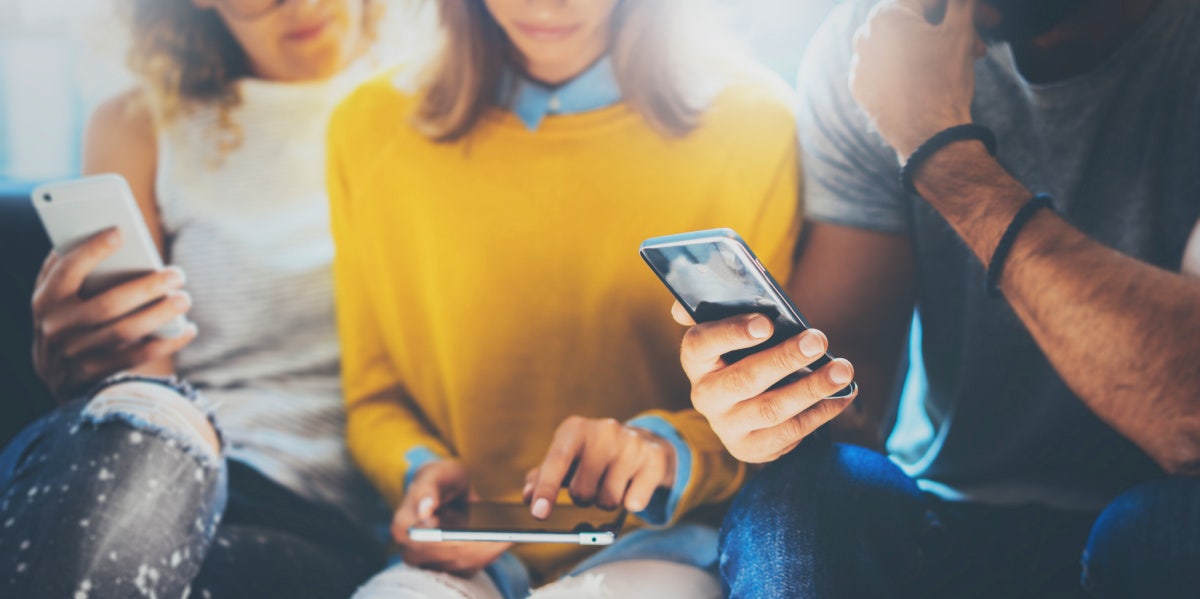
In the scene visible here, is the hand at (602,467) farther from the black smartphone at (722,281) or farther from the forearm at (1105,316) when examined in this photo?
the forearm at (1105,316)

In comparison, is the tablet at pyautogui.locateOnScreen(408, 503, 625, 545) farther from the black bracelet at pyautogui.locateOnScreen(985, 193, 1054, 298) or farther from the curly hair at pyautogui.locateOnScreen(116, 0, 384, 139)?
the curly hair at pyautogui.locateOnScreen(116, 0, 384, 139)

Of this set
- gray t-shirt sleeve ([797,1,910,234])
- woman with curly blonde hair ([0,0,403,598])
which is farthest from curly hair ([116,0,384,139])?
gray t-shirt sleeve ([797,1,910,234])

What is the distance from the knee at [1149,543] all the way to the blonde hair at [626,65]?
46 centimetres

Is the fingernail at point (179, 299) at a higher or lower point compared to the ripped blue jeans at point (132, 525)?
higher

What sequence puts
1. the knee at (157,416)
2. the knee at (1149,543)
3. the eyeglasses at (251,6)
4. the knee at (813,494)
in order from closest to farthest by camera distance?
the knee at (1149,543), the knee at (813,494), the knee at (157,416), the eyeglasses at (251,6)

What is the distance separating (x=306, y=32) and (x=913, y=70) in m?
0.62

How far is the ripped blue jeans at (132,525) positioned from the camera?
2.12 ft

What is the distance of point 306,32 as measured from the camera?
3.17 feet

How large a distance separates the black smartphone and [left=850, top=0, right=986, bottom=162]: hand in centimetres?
19

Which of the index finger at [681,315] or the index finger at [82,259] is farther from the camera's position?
the index finger at [82,259]

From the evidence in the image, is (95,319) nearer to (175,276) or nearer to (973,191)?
(175,276)

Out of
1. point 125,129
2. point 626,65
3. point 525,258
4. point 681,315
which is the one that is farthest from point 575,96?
point 125,129

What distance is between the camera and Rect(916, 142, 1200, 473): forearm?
1.79 feet

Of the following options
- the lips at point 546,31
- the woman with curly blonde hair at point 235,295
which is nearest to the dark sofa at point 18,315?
the woman with curly blonde hair at point 235,295
